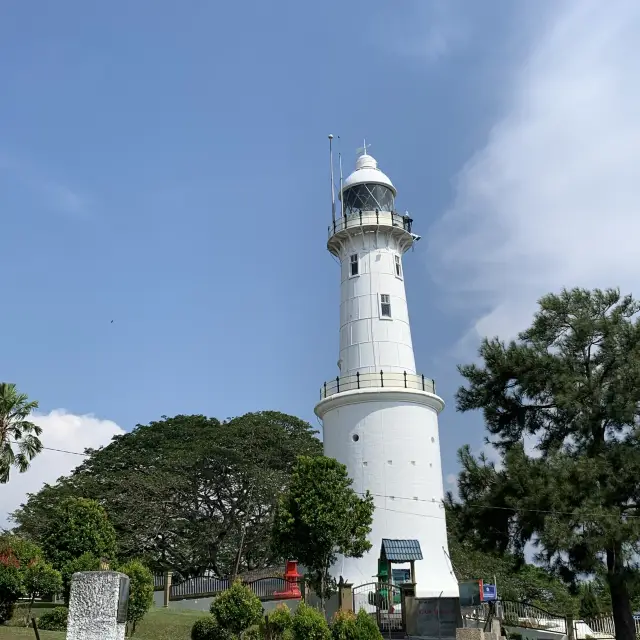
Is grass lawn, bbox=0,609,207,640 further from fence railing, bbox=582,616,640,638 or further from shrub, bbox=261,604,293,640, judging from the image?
fence railing, bbox=582,616,640,638

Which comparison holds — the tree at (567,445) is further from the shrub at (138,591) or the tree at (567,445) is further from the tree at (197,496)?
the tree at (197,496)

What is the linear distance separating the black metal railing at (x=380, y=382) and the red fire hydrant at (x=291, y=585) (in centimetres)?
637

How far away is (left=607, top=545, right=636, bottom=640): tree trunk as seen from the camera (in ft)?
55.9

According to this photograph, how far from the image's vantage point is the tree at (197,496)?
114 feet

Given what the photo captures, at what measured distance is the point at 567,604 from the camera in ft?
102

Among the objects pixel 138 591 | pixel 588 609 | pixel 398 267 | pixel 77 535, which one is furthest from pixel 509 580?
pixel 138 591

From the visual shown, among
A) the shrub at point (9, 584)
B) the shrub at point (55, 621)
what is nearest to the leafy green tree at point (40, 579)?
the shrub at point (9, 584)

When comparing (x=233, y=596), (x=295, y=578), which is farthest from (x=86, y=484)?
(x=233, y=596)

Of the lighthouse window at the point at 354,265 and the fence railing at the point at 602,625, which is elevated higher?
the lighthouse window at the point at 354,265

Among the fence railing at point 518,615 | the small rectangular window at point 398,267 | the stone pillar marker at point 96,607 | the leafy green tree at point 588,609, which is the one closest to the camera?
the stone pillar marker at point 96,607

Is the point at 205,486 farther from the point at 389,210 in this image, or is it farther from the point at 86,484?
the point at 389,210

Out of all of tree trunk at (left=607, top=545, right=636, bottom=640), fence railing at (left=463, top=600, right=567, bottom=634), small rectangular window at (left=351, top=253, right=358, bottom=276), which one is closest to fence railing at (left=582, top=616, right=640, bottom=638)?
fence railing at (left=463, top=600, right=567, bottom=634)

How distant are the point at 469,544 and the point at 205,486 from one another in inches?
755

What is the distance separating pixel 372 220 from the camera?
29.3 meters
